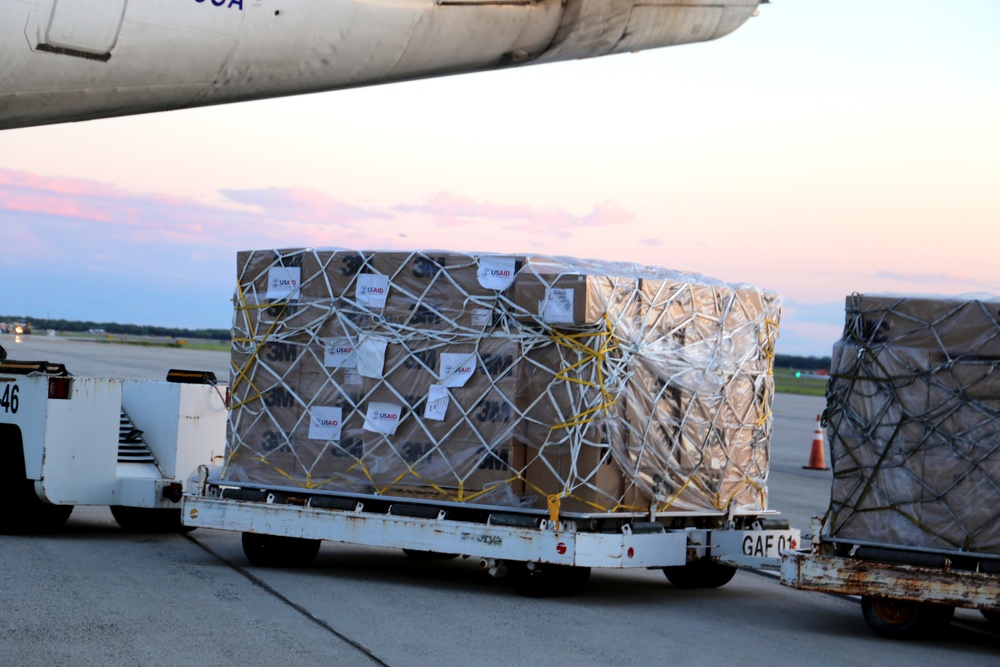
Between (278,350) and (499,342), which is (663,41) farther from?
(278,350)

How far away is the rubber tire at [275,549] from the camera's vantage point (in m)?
10.7

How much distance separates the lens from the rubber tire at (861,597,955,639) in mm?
8602

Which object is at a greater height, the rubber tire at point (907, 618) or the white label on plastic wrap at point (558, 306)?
the white label on plastic wrap at point (558, 306)

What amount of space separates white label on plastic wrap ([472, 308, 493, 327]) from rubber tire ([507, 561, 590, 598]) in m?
1.79

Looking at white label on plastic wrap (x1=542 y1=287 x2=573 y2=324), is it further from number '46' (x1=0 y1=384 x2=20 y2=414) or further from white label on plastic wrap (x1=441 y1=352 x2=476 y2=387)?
number '46' (x1=0 y1=384 x2=20 y2=414)

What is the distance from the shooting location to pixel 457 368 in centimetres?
990

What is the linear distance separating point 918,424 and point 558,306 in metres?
2.62

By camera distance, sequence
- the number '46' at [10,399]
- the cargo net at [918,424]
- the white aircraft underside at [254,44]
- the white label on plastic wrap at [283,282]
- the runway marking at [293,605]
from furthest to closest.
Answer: the number '46' at [10,399]
the white label on plastic wrap at [283,282]
the cargo net at [918,424]
the runway marking at [293,605]
the white aircraft underside at [254,44]

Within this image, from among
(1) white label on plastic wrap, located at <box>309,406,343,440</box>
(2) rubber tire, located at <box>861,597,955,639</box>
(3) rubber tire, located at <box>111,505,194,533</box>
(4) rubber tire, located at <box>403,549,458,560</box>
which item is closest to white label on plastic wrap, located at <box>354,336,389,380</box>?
(1) white label on plastic wrap, located at <box>309,406,343,440</box>

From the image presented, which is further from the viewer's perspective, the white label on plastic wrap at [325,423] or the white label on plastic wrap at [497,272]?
the white label on plastic wrap at [325,423]

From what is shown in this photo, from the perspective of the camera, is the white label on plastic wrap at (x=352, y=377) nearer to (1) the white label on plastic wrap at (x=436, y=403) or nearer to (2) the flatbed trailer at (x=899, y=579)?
(1) the white label on plastic wrap at (x=436, y=403)

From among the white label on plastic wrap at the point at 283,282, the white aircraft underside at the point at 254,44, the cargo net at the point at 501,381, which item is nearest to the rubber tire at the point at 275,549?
the cargo net at the point at 501,381

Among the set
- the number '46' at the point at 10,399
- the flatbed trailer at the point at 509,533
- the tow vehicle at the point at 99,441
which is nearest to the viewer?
the flatbed trailer at the point at 509,533

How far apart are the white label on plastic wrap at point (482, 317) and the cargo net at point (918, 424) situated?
8.39 ft
